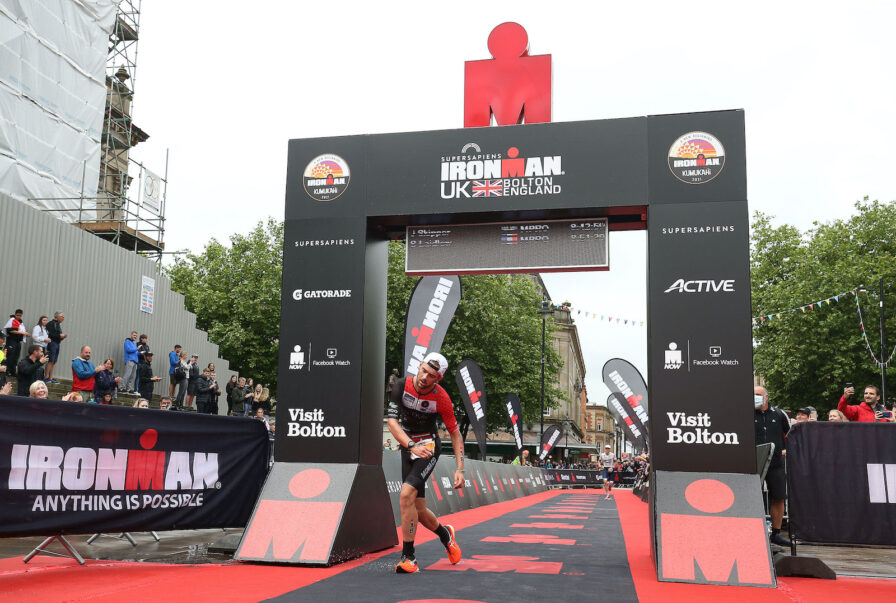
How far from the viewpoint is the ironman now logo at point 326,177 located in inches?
343

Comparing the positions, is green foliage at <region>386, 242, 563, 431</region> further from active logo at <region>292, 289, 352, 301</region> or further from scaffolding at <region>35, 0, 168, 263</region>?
active logo at <region>292, 289, 352, 301</region>

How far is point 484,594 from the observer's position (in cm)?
571

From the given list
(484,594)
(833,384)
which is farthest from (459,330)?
(484,594)

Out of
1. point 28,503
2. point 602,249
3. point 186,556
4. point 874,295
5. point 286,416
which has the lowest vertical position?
point 186,556

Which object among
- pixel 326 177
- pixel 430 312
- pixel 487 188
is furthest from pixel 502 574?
pixel 430 312

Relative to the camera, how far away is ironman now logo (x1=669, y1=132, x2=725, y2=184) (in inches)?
306

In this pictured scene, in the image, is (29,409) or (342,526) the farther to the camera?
(342,526)

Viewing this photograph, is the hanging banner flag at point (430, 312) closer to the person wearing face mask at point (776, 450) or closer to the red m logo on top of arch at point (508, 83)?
the red m logo on top of arch at point (508, 83)

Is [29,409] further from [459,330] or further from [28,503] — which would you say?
[459,330]

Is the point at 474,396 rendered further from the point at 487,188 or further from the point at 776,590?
the point at 776,590

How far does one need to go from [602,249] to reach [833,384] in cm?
3022

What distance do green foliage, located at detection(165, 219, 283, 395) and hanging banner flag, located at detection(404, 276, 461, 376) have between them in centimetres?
2186

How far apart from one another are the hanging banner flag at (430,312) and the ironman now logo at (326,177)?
5526 mm

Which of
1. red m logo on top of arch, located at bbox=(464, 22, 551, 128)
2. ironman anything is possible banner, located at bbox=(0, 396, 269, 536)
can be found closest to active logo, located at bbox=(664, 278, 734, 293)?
red m logo on top of arch, located at bbox=(464, 22, 551, 128)
